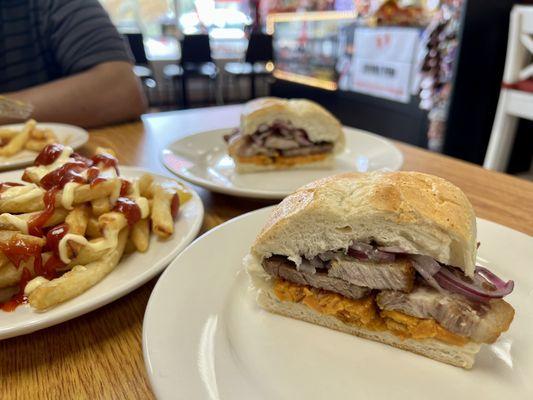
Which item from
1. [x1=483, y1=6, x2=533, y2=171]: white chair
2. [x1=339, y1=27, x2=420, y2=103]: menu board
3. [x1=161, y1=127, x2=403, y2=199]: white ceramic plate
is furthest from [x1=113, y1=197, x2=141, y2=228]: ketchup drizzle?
[x1=339, y1=27, x2=420, y2=103]: menu board

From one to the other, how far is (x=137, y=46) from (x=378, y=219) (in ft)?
32.0

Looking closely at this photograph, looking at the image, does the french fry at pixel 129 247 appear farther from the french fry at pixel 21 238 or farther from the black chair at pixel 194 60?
the black chair at pixel 194 60

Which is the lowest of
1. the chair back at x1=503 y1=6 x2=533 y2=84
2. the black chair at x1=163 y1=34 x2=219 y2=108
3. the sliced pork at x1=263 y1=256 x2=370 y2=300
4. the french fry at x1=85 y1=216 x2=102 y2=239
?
the black chair at x1=163 y1=34 x2=219 y2=108

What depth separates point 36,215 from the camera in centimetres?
108

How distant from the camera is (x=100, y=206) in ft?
3.75

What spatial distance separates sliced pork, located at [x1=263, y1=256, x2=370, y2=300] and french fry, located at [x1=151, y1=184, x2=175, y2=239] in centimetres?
32

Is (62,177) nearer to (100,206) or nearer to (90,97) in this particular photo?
(100,206)

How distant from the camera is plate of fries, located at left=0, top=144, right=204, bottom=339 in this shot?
904mm

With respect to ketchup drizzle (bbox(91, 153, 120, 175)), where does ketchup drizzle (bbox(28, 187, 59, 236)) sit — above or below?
below

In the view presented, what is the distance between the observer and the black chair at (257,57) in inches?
384

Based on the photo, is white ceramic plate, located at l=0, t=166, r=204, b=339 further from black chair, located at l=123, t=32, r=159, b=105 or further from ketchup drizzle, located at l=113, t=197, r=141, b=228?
black chair, located at l=123, t=32, r=159, b=105

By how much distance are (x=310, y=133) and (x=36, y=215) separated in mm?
1505

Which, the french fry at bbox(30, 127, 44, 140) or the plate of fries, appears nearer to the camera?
the plate of fries

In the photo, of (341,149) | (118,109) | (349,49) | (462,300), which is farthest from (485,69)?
(462,300)
